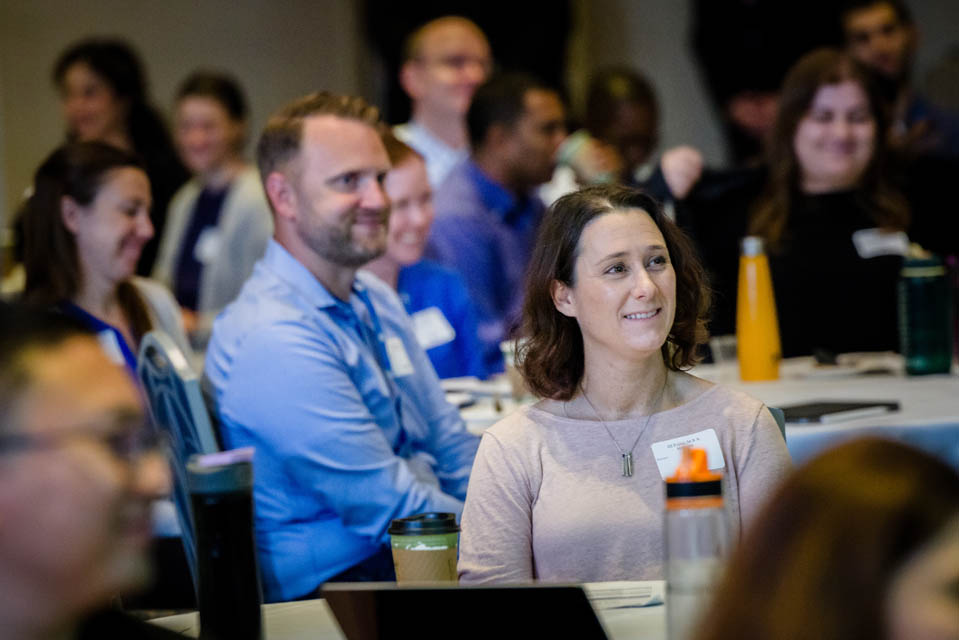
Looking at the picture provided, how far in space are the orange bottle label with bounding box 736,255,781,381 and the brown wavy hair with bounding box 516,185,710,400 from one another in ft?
3.50

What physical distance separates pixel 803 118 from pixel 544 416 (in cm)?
220

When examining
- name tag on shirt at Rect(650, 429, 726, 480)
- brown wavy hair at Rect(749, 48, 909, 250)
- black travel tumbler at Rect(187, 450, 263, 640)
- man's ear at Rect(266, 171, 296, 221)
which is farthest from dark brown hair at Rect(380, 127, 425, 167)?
black travel tumbler at Rect(187, 450, 263, 640)

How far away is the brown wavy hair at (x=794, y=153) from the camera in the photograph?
382 cm

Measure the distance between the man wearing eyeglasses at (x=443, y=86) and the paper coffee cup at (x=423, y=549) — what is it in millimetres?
4029

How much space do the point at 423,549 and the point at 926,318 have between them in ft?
6.06

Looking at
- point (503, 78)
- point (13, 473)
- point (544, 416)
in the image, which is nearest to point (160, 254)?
point (503, 78)

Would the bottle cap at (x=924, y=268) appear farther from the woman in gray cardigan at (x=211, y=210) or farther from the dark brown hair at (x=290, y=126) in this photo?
the woman in gray cardigan at (x=211, y=210)

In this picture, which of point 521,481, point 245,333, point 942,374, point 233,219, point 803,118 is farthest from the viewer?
point 233,219

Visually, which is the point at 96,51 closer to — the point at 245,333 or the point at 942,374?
the point at 245,333

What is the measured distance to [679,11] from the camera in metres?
7.20

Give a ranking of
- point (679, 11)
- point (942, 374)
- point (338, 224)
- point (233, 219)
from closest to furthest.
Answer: point (338, 224) → point (942, 374) → point (233, 219) → point (679, 11)

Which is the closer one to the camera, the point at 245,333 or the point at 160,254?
the point at 245,333


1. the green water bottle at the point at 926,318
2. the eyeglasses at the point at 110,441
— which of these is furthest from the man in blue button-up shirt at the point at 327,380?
the eyeglasses at the point at 110,441

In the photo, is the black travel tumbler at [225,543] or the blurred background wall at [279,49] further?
the blurred background wall at [279,49]
